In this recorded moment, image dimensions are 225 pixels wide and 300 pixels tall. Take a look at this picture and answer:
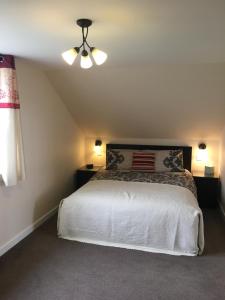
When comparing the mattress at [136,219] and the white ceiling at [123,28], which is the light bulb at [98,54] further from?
A: the mattress at [136,219]

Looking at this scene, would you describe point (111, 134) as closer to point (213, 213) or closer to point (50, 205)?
point (50, 205)

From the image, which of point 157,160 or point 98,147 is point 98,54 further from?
point 98,147

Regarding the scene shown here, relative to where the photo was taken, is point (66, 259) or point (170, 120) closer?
point (66, 259)

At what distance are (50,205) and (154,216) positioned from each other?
1601 mm

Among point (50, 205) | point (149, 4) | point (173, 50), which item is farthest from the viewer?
point (50, 205)

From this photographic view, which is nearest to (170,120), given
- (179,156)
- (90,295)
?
(179,156)

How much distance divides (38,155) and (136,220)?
4.78ft

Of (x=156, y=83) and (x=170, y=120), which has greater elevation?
(x=156, y=83)

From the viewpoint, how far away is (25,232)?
3115 mm

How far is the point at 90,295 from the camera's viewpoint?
2.12 meters

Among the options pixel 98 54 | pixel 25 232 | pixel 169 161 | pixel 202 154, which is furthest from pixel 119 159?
pixel 98 54

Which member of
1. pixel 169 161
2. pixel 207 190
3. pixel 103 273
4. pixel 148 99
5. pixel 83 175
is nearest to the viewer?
pixel 103 273

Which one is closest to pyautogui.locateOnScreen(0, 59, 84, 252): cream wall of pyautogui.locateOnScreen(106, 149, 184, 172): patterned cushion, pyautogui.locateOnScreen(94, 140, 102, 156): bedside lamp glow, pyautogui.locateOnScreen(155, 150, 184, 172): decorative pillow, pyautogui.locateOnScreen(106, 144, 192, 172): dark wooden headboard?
pyautogui.locateOnScreen(94, 140, 102, 156): bedside lamp glow

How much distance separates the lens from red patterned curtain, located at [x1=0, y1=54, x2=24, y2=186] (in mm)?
2578
